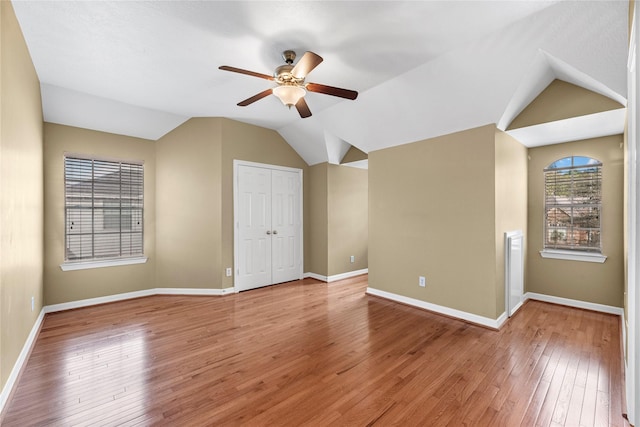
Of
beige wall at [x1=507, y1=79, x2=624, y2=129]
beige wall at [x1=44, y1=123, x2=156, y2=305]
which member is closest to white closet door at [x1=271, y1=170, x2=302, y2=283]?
beige wall at [x1=44, y1=123, x2=156, y2=305]

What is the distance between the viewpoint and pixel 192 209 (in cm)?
442

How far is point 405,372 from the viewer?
7.54 feet

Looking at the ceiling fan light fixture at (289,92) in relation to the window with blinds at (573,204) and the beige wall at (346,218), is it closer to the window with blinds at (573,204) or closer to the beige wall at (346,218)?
the beige wall at (346,218)

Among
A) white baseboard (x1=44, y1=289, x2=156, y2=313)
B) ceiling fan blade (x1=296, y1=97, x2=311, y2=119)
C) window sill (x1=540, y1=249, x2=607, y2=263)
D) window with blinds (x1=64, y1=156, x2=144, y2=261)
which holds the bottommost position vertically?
white baseboard (x1=44, y1=289, x2=156, y2=313)

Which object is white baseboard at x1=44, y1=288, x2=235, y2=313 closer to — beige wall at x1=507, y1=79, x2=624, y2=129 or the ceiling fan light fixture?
the ceiling fan light fixture

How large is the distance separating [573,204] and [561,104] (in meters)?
1.61

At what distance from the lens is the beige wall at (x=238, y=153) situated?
4438 mm

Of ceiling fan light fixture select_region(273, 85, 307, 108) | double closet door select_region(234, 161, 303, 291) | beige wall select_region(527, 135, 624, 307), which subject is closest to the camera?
ceiling fan light fixture select_region(273, 85, 307, 108)

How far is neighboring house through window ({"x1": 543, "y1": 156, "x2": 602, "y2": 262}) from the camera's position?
12.0 feet

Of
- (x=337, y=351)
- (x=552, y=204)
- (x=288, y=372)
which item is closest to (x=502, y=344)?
(x=337, y=351)

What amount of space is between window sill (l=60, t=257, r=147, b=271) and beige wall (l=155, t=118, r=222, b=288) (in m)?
0.31

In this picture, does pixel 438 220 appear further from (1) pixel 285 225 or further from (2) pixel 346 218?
(1) pixel 285 225

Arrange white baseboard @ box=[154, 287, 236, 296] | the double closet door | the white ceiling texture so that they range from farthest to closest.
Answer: the double closet door, white baseboard @ box=[154, 287, 236, 296], the white ceiling texture

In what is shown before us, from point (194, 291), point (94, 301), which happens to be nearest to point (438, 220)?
point (194, 291)
